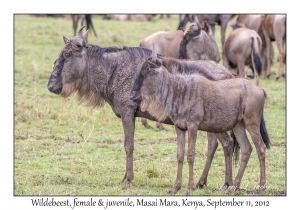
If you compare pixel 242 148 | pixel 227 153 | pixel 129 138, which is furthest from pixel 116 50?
pixel 242 148

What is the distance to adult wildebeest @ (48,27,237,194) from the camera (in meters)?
7.40

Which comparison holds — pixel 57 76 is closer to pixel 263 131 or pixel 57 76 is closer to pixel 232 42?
pixel 263 131

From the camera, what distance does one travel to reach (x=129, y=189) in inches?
278

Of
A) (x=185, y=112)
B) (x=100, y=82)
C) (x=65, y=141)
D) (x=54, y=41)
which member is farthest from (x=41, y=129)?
(x=54, y=41)

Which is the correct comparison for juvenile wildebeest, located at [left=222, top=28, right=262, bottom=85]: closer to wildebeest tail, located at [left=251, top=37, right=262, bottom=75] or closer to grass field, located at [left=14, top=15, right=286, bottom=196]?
wildebeest tail, located at [left=251, top=37, right=262, bottom=75]

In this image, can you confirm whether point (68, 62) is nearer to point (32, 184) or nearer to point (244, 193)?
point (32, 184)

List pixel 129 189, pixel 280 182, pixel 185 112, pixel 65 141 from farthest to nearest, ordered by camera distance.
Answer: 1. pixel 65 141
2. pixel 280 182
3. pixel 129 189
4. pixel 185 112

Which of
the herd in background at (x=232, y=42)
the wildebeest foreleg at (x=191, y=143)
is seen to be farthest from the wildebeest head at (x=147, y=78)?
the herd in background at (x=232, y=42)

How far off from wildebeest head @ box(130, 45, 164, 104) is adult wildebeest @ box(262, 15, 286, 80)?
881 cm

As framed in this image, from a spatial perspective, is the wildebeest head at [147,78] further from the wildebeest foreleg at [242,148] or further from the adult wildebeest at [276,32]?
the adult wildebeest at [276,32]

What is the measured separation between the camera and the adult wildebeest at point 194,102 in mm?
6578

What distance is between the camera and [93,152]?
29.5 feet

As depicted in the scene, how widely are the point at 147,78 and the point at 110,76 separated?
3.66ft

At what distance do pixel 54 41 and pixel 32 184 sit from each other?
11418 mm
